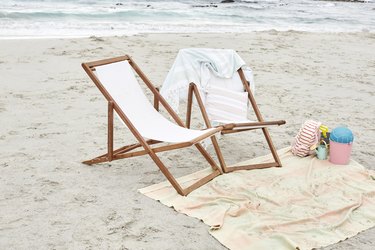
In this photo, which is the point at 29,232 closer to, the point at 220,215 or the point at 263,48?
the point at 220,215

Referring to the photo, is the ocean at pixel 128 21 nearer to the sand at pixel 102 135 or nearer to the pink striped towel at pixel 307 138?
the sand at pixel 102 135

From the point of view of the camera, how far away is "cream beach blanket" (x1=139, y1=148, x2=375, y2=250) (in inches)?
115

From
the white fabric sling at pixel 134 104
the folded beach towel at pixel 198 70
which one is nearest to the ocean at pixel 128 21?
the folded beach towel at pixel 198 70

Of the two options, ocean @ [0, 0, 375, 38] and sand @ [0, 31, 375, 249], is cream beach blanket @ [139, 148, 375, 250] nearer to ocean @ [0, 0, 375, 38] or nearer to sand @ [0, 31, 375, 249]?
sand @ [0, 31, 375, 249]

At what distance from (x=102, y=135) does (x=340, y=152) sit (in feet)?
7.16

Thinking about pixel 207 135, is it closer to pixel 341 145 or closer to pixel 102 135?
pixel 341 145

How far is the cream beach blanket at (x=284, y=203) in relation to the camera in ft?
9.59

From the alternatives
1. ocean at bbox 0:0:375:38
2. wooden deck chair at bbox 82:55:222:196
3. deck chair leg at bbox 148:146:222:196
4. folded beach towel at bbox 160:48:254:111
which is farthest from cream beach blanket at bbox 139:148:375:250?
ocean at bbox 0:0:375:38

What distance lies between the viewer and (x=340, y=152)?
13.0 ft

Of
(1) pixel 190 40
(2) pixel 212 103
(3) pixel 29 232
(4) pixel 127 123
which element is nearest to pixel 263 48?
(1) pixel 190 40

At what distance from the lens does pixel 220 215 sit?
10.2 ft

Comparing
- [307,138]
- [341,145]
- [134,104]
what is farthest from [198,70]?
[341,145]

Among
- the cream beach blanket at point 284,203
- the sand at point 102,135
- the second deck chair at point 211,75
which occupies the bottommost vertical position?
the sand at point 102,135

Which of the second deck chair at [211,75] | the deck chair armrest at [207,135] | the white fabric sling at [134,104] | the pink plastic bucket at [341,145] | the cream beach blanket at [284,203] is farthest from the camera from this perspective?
the second deck chair at [211,75]
